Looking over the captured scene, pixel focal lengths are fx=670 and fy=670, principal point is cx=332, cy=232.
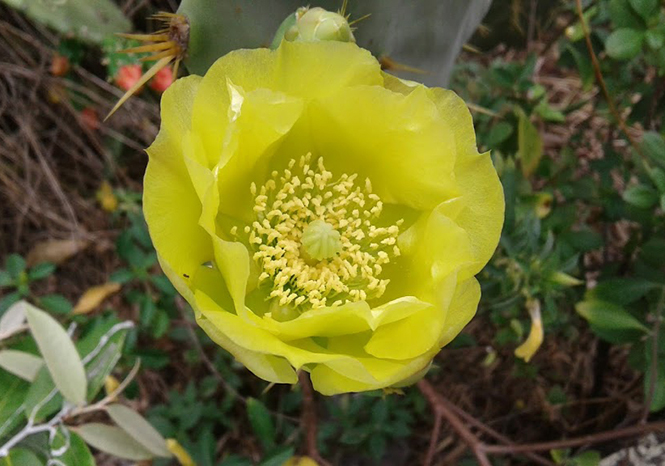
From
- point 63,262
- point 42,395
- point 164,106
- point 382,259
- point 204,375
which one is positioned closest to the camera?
point 164,106

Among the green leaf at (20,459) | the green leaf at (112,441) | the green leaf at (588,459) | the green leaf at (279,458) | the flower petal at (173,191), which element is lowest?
the green leaf at (588,459)

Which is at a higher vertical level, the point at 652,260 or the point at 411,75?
the point at 411,75

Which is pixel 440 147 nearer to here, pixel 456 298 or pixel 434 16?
pixel 456 298

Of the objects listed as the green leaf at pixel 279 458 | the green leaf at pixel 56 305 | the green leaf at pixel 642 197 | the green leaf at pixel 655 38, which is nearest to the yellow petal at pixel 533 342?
the green leaf at pixel 642 197

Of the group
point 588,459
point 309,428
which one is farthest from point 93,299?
point 588,459

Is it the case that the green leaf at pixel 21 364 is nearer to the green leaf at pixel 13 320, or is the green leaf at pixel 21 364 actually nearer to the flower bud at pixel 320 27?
the green leaf at pixel 13 320

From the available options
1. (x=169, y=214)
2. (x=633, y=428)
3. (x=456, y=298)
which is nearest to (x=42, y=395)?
(x=169, y=214)

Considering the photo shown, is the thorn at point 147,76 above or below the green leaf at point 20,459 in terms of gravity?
above
